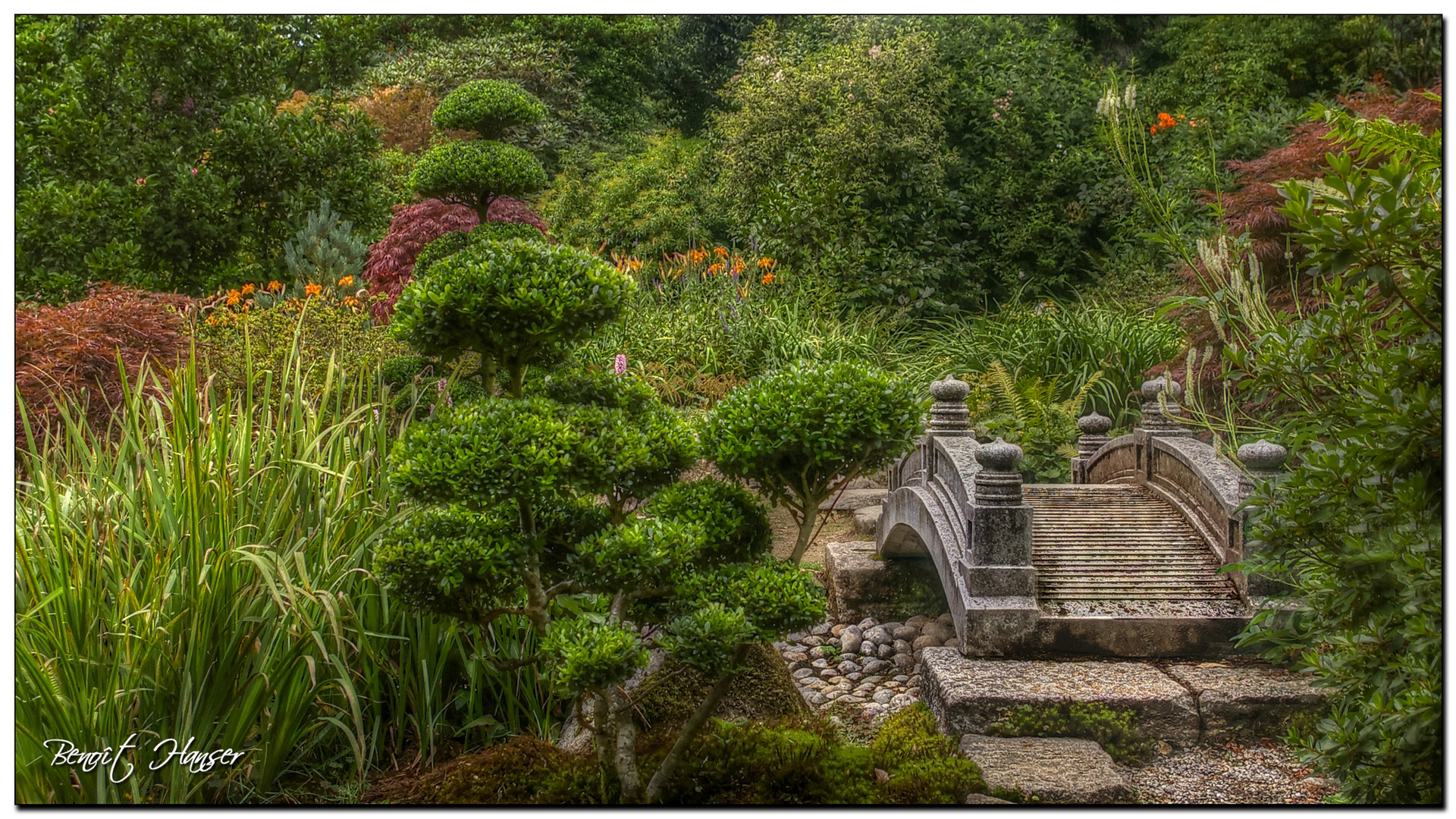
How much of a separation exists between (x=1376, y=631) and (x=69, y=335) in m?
5.52

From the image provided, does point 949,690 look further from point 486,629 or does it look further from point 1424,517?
point 1424,517

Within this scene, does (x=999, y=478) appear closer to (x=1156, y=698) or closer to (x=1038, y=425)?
(x=1156, y=698)

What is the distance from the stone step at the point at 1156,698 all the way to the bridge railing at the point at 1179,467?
0.56m

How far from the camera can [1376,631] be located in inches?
85.6

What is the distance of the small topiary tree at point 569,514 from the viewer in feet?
8.14

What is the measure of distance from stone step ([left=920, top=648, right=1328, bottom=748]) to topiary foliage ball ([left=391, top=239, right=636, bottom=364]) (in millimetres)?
2404

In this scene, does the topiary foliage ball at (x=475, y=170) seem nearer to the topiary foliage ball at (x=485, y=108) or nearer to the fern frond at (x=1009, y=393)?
the topiary foliage ball at (x=485, y=108)

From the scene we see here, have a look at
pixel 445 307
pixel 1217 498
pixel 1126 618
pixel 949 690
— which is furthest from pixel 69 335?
pixel 1217 498

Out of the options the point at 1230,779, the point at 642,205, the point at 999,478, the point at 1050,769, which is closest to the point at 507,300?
the point at 1050,769

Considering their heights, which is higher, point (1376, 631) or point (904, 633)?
point (1376, 631)

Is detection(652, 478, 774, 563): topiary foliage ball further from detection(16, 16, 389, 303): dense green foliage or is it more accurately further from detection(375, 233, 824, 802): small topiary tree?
detection(16, 16, 389, 303): dense green foliage

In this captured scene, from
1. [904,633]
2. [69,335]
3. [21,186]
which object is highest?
[21,186]

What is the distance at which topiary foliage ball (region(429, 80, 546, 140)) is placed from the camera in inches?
188

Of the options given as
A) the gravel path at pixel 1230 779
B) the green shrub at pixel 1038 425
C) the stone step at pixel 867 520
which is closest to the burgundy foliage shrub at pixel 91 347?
the stone step at pixel 867 520
